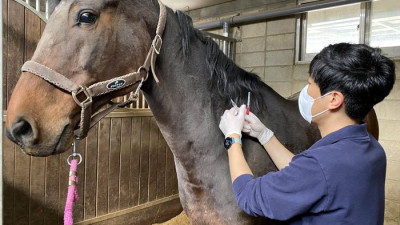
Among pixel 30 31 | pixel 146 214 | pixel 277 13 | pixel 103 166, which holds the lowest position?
pixel 146 214

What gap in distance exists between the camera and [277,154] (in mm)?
1172

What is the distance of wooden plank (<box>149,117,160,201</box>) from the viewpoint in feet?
9.90

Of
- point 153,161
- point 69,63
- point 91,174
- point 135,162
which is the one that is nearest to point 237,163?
point 69,63

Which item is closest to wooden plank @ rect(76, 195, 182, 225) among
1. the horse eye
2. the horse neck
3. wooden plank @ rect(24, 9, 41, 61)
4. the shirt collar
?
wooden plank @ rect(24, 9, 41, 61)

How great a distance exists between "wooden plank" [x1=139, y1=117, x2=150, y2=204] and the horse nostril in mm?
2046

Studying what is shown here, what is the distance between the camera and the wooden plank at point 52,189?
2.24m

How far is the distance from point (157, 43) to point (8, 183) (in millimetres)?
1666

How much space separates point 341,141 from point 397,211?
3.02 metres

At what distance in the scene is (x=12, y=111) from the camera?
839 mm

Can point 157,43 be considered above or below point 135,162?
above

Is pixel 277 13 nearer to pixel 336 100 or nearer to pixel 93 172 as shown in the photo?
pixel 93 172

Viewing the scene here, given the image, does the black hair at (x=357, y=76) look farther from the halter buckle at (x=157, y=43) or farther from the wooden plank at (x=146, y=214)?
the wooden plank at (x=146, y=214)

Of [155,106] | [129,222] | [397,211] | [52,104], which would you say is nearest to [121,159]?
[129,222]

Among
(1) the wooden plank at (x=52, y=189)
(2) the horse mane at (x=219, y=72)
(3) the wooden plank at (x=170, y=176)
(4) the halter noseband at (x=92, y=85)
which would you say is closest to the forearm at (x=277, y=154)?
(2) the horse mane at (x=219, y=72)
